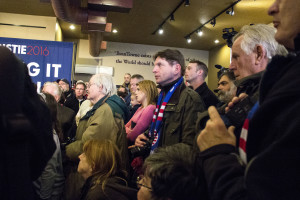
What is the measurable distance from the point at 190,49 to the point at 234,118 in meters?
11.4

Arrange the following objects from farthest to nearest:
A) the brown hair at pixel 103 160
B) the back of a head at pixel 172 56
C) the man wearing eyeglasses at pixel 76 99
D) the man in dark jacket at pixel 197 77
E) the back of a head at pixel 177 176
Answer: the man wearing eyeglasses at pixel 76 99 < the man in dark jacket at pixel 197 77 < the back of a head at pixel 172 56 < the brown hair at pixel 103 160 < the back of a head at pixel 177 176

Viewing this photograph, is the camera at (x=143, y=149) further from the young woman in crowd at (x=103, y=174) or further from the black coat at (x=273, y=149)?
the black coat at (x=273, y=149)

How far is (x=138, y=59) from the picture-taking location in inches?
463

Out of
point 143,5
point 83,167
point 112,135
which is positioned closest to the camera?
point 83,167

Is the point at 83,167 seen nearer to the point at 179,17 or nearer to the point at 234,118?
the point at 234,118

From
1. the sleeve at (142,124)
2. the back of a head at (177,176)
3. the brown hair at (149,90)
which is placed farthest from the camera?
the brown hair at (149,90)

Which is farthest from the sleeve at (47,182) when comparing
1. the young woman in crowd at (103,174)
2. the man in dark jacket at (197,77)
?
the man in dark jacket at (197,77)

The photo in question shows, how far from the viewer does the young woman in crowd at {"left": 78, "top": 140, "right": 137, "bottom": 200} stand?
182 centimetres

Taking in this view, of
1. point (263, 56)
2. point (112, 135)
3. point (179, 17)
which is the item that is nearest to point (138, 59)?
point (179, 17)

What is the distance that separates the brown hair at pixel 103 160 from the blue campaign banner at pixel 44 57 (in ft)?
12.8

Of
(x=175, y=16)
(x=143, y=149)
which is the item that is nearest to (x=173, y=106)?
(x=143, y=149)

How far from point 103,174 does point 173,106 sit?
2.40 ft

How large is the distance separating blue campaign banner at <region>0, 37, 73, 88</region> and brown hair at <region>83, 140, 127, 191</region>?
3.89 meters

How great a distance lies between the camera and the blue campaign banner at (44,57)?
570 cm
